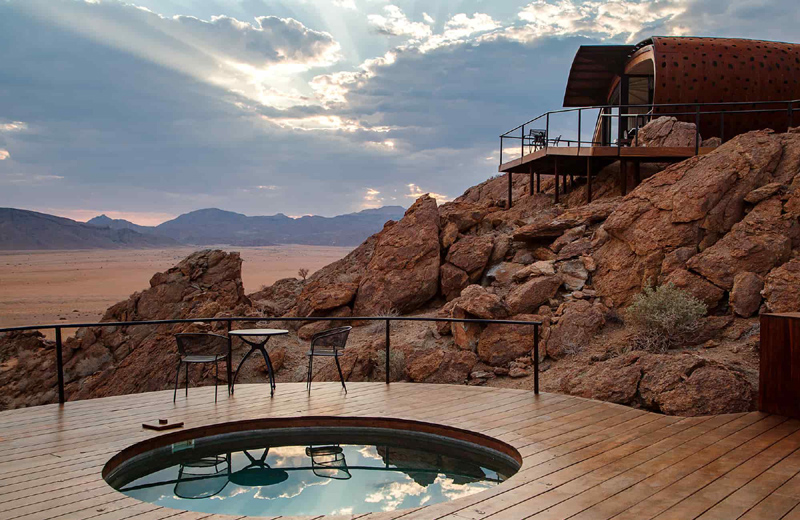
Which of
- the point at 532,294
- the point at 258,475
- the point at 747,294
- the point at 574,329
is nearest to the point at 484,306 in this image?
the point at 532,294

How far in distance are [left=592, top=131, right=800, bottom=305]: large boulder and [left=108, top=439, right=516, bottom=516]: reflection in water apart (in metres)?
7.34

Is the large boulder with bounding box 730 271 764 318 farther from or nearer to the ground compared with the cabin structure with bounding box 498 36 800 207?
nearer to the ground

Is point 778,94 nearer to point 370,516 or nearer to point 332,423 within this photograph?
point 332,423

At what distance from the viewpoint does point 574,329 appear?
11.6 meters

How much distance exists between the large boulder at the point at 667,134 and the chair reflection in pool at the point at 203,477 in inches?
552

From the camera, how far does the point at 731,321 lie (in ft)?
33.9

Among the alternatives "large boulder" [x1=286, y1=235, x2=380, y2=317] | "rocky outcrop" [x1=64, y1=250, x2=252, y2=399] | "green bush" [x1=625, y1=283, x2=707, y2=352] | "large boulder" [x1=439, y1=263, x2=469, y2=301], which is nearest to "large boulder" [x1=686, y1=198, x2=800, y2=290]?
"green bush" [x1=625, y1=283, x2=707, y2=352]

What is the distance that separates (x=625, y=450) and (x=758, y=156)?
8966 millimetres

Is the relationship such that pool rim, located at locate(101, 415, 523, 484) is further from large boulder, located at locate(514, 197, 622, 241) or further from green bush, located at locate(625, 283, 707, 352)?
large boulder, located at locate(514, 197, 622, 241)

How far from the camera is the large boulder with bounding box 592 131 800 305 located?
1141 cm

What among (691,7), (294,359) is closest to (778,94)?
(691,7)

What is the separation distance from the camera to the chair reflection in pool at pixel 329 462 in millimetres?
5551

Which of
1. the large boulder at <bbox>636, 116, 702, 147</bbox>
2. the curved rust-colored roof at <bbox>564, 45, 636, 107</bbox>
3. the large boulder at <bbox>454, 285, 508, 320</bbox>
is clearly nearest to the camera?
the large boulder at <bbox>454, 285, 508, 320</bbox>

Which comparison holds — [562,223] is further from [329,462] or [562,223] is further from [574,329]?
[329,462]
